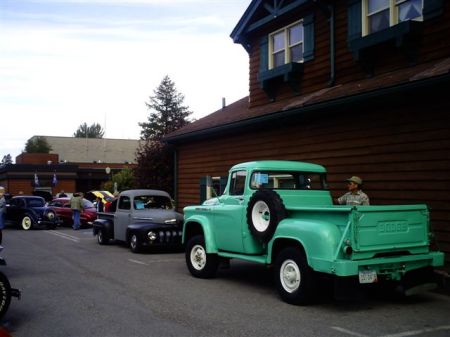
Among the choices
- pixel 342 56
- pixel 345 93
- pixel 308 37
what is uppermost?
pixel 308 37

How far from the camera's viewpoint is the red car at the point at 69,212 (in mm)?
22750

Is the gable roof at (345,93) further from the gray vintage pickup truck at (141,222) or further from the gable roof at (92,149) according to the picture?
the gable roof at (92,149)

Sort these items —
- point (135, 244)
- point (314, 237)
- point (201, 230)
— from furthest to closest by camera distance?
point (135, 244) → point (201, 230) → point (314, 237)

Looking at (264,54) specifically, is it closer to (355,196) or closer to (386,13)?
(386,13)

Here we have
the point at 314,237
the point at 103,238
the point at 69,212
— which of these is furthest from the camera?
the point at 69,212

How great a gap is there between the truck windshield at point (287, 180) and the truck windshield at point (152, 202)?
20.3 ft

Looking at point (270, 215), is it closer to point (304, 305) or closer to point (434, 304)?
point (304, 305)

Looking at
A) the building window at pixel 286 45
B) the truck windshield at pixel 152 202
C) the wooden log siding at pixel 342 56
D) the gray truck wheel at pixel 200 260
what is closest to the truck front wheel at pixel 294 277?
the gray truck wheel at pixel 200 260

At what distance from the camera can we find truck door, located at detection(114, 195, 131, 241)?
572 inches

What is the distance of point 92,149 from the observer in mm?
74062

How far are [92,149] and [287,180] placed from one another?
67.8 m

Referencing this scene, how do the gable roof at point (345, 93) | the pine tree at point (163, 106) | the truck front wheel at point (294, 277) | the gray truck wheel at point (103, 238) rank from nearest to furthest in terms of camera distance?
the truck front wheel at point (294, 277), the gable roof at point (345, 93), the gray truck wheel at point (103, 238), the pine tree at point (163, 106)

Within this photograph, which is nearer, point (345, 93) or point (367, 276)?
point (367, 276)

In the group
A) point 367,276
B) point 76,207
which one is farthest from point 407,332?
point 76,207
